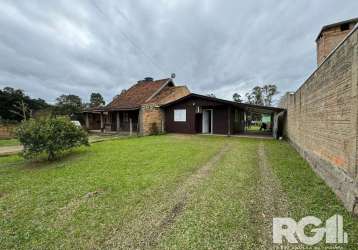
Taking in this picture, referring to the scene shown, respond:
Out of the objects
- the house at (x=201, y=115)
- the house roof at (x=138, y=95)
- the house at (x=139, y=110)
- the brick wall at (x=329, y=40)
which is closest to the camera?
the brick wall at (x=329, y=40)

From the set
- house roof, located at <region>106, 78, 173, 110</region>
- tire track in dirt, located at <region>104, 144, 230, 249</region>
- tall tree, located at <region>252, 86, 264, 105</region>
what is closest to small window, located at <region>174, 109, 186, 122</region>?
house roof, located at <region>106, 78, 173, 110</region>

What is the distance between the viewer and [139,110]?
1520cm

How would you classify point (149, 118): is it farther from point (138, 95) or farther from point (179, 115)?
point (138, 95)

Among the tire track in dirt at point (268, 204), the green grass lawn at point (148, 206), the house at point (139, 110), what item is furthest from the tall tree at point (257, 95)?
the tire track in dirt at point (268, 204)

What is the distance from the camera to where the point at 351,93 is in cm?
268

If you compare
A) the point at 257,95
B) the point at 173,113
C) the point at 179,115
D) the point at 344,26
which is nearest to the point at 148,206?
the point at 179,115

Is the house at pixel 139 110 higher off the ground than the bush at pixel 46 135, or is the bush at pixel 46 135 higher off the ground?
the house at pixel 139 110

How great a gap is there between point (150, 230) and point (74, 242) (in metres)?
0.92

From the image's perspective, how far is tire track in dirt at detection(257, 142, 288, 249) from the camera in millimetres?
2082

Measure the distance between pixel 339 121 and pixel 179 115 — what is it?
12840mm

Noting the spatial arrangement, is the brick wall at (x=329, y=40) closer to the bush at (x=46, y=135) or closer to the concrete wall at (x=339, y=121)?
the concrete wall at (x=339, y=121)

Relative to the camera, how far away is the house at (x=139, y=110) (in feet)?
49.6

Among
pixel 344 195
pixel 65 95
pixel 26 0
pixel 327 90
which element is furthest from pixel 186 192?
pixel 65 95

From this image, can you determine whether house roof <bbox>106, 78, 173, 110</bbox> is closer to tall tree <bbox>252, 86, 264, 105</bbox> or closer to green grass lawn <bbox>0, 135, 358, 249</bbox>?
green grass lawn <bbox>0, 135, 358, 249</bbox>
